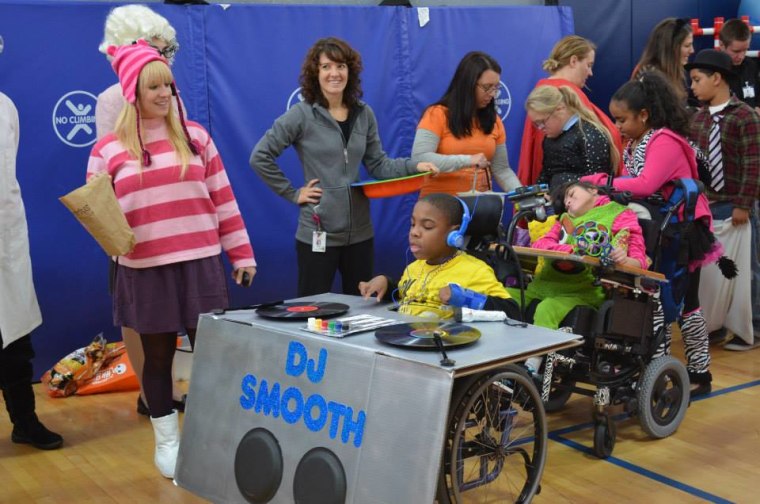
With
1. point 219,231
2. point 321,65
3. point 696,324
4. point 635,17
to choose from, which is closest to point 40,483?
point 219,231

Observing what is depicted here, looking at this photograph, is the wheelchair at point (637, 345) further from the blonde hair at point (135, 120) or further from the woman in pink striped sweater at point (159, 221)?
the blonde hair at point (135, 120)

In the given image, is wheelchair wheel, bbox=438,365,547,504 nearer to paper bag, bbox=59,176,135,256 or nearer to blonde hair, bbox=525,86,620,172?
paper bag, bbox=59,176,135,256

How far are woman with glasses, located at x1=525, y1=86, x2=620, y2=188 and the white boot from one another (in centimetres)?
215

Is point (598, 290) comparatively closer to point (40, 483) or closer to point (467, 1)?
point (40, 483)

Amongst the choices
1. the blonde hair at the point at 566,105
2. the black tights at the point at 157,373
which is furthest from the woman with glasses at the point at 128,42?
the blonde hair at the point at 566,105

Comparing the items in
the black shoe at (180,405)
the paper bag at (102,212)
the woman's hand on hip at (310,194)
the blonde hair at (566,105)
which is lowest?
the black shoe at (180,405)

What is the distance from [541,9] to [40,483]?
447 cm

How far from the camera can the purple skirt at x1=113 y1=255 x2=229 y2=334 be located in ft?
10.9

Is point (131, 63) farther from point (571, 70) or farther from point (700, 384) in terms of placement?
point (700, 384)

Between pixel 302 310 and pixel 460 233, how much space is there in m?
0.60

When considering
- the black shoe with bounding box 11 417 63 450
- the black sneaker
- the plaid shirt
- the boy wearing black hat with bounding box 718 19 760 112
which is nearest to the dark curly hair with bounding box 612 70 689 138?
the plaid shirt

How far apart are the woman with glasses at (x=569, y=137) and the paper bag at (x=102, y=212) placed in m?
2.19

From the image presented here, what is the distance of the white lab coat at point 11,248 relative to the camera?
3.65 meters

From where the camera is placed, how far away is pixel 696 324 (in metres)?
4.41
